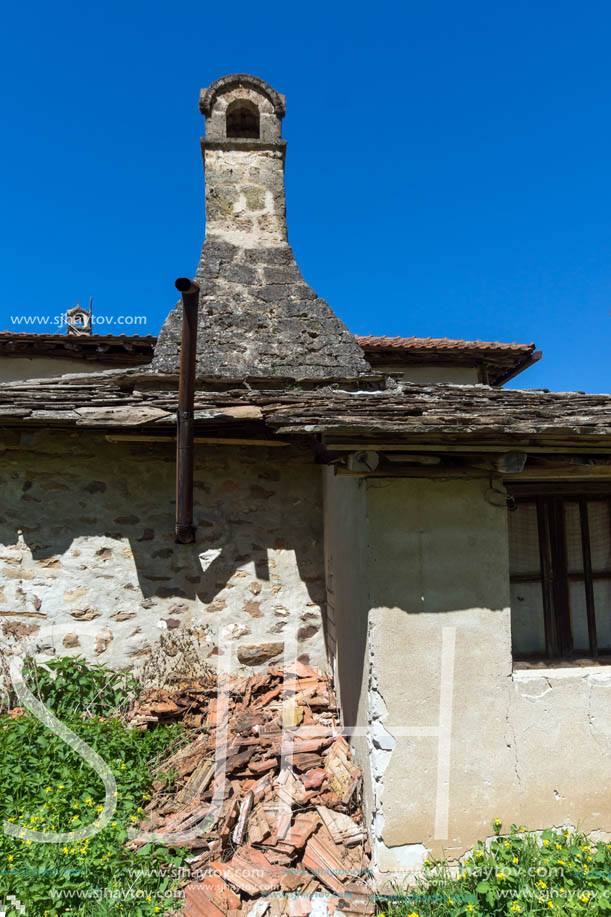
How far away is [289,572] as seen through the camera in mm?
5125

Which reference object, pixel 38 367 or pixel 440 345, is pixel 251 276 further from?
pixel 38 367

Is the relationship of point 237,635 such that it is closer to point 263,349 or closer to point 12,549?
point 12,549

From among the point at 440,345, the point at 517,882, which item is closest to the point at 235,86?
the point at 440,345

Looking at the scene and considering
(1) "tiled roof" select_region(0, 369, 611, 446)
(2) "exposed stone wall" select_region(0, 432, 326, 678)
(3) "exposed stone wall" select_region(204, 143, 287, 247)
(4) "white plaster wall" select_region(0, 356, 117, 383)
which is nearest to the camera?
(1) "tiled roof" select_region(0, 369, 611, 446)

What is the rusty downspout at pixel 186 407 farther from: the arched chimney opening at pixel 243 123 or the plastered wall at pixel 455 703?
the arched chimney opening at pixel 243 123

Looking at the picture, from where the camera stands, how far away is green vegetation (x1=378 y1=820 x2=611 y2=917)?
2701mm

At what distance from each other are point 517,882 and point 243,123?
870 cm

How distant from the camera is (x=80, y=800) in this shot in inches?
139

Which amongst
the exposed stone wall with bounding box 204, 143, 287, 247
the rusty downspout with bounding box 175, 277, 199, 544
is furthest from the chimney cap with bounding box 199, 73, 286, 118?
the rusty downspout with bounding box 175, 277, 199, 544

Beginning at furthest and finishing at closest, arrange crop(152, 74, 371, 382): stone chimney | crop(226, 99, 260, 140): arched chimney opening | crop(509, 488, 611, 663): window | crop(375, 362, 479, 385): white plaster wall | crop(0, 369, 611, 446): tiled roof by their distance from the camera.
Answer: crop(375, 362, 479, 385): white plaster wall → crop(226, 99, 260, 140): arched chimney opening → crop(152, 74, 371, 382): stone chimney → crop(509, 488, 611, 663): window → crop(0, 369, 611, 446): tiled roof

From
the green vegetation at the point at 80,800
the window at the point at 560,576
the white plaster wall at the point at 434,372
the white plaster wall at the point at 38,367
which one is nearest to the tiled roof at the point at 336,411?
the window at the point at 560,576

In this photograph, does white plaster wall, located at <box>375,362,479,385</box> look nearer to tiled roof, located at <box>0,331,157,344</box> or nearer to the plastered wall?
tiled roof, located at <box>0,331,157,344</box>

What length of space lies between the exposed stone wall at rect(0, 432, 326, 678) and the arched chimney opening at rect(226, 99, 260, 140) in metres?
5.04

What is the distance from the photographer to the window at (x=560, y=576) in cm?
357
